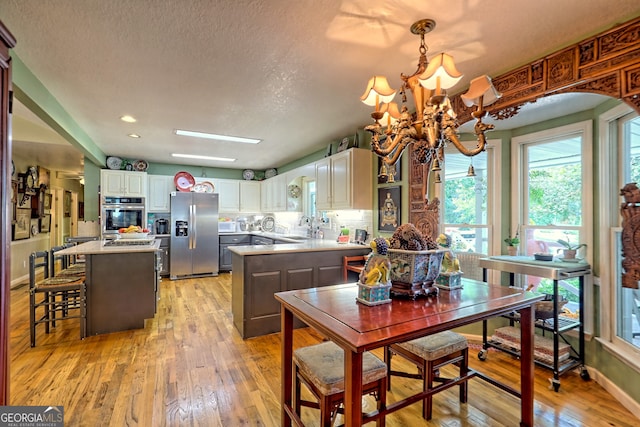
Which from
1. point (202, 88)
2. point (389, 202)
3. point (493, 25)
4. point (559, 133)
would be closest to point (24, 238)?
point (202, 88)

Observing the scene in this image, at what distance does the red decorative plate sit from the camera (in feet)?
21.1

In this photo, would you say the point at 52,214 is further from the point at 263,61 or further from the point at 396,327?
the point at 396,327

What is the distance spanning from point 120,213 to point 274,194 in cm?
299

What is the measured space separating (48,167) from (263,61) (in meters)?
7.46

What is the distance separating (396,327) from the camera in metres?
1.25

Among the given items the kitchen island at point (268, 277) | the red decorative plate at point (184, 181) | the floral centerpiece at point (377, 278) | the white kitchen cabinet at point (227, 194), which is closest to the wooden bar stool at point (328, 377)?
the floral centerpiece at point (377, 278)

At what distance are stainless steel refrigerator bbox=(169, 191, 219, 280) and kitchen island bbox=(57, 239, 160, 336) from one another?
269cm

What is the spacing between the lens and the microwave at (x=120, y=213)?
562 cm

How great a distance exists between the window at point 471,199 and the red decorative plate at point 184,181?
528 cm

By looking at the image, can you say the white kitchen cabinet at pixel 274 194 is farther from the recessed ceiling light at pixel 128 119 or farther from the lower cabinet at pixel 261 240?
the recessed ceiling light at pixel 128 119

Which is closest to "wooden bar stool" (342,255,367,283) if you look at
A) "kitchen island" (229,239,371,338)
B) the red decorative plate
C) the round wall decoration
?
"kitchen island" (229,239,371,338)

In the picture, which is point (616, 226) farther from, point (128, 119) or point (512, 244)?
point (128, 119)

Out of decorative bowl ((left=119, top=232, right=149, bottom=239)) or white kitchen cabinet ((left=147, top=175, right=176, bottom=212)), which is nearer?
decorative bowl ((left=119, top=232, right=149, bottom=239))

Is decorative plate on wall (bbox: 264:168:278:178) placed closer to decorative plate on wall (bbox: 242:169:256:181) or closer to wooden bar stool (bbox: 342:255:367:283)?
decorative plate on wall (bbox: 242:169:256:181)
